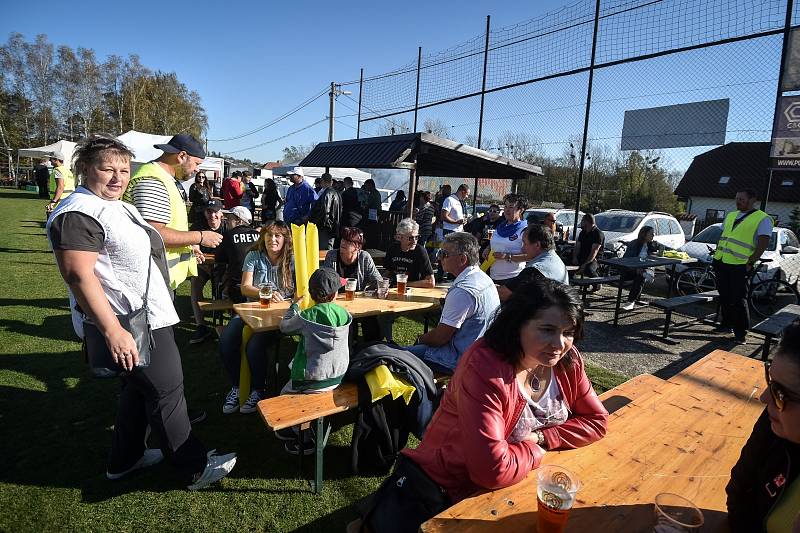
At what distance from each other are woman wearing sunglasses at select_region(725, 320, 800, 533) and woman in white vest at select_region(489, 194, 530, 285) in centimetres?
362

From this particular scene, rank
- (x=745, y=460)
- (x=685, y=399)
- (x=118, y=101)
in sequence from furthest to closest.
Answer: (x=118, y=101), (x=685, y=399), (x=745, y=460)

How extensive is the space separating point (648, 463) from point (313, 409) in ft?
5.35

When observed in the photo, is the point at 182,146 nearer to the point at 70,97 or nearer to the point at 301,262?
the point at 301,262

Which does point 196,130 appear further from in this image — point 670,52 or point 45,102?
point 670,52

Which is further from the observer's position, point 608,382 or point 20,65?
point 20,65

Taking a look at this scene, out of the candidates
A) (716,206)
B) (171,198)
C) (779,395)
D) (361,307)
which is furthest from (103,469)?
(716,206)

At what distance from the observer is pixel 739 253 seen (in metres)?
5.44

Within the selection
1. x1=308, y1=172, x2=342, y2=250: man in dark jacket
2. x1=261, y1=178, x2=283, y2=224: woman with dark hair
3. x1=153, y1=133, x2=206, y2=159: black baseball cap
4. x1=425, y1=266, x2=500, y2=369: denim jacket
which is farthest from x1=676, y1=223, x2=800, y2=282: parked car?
x1=261, y1=178, x2=283, y2=224: woman with dark hair

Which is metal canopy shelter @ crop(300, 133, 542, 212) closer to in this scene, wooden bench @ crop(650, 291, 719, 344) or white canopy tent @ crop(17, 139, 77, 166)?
wooden bench @ crop(650, 291, 719, 344)

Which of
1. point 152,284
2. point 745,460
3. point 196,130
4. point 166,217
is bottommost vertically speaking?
point 745,460

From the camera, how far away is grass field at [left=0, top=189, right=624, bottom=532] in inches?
88.4

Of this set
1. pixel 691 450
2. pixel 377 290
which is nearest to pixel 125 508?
pixel 377 290

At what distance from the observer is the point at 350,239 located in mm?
4250

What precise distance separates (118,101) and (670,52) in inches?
1613
